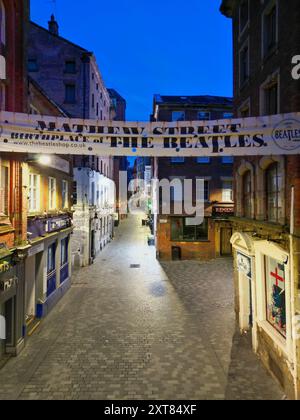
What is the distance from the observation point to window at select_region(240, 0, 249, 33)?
1155 centimetres

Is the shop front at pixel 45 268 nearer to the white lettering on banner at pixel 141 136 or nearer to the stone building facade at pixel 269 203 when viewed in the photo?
the white lettering on banner at pixel 141 136

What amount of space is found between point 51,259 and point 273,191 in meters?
10.7

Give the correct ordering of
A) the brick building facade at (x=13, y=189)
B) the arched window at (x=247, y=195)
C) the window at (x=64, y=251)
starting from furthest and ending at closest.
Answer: the window at (x=64, y=251) → the arched window at (x=247, y=195) → the brick building facade at (x=13, y=189)

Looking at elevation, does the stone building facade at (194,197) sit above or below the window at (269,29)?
below

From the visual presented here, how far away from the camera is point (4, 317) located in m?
8.99

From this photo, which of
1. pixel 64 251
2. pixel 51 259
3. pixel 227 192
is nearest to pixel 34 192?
pixel 51 259

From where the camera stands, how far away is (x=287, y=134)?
707 centimetres

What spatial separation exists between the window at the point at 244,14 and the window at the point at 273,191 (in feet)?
21.7

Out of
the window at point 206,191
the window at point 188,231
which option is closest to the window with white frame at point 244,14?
the window at point 206,191

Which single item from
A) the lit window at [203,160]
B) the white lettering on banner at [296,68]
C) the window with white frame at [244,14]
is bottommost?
the white lettering on banner at [296,68]

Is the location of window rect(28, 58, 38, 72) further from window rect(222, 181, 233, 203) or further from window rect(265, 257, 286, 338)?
window rect(265, 257, 286, 338)

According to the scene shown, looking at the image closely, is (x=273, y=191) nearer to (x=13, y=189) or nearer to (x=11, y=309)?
(x=13, y=189)

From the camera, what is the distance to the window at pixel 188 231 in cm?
2470

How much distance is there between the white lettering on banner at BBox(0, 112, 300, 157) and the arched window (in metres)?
4.00
